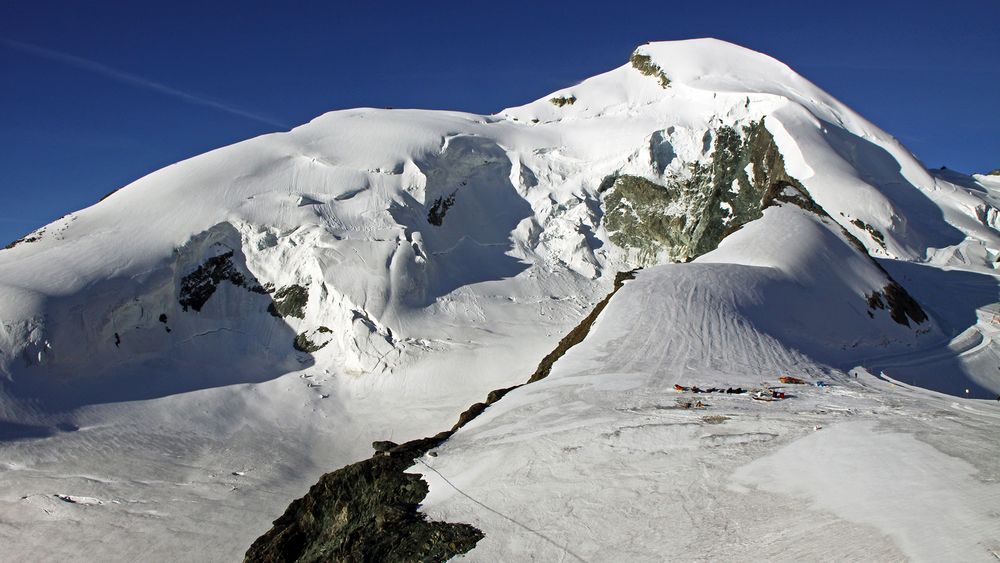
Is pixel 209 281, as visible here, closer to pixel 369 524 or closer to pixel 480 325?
pixel 480 325

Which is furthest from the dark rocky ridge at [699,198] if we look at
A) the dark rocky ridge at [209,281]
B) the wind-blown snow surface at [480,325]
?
the dark rocky ridge at [209,281]

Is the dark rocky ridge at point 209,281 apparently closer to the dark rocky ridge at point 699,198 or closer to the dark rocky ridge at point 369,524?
the dark rocky ridge at point 369,524

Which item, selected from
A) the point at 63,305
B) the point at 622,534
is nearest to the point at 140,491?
the point at 63,305

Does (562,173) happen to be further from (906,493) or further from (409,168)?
(906,493)

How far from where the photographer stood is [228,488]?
19.2m

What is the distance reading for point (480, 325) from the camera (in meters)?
28.4

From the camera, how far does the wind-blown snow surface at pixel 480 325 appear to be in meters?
11.6

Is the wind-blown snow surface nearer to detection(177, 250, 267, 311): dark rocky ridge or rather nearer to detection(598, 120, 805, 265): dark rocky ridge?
detection(177, 250, 267, 311): dark rocky ridge

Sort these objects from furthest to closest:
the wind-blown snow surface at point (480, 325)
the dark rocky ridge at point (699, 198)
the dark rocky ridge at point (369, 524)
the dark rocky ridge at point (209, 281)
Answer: the dark rocky ridge at point (699, 198), the dark rocky ridge at point (209, 281), the wind-blown snow surface at point (480, 325), the dark rocky ridge at point (369, 524)

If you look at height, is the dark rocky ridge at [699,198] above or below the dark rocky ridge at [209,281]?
above

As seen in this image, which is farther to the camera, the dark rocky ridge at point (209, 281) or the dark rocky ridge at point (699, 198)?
the dark rocky ridge at point (699, 198)

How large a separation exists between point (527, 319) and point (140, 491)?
51.7 feet

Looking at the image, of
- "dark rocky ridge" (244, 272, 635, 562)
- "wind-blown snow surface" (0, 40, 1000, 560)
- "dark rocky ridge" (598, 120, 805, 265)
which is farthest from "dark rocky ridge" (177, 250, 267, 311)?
"dark rocky ridge" (598, 120, 805, 265)

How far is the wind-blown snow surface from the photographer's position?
38.1ft
